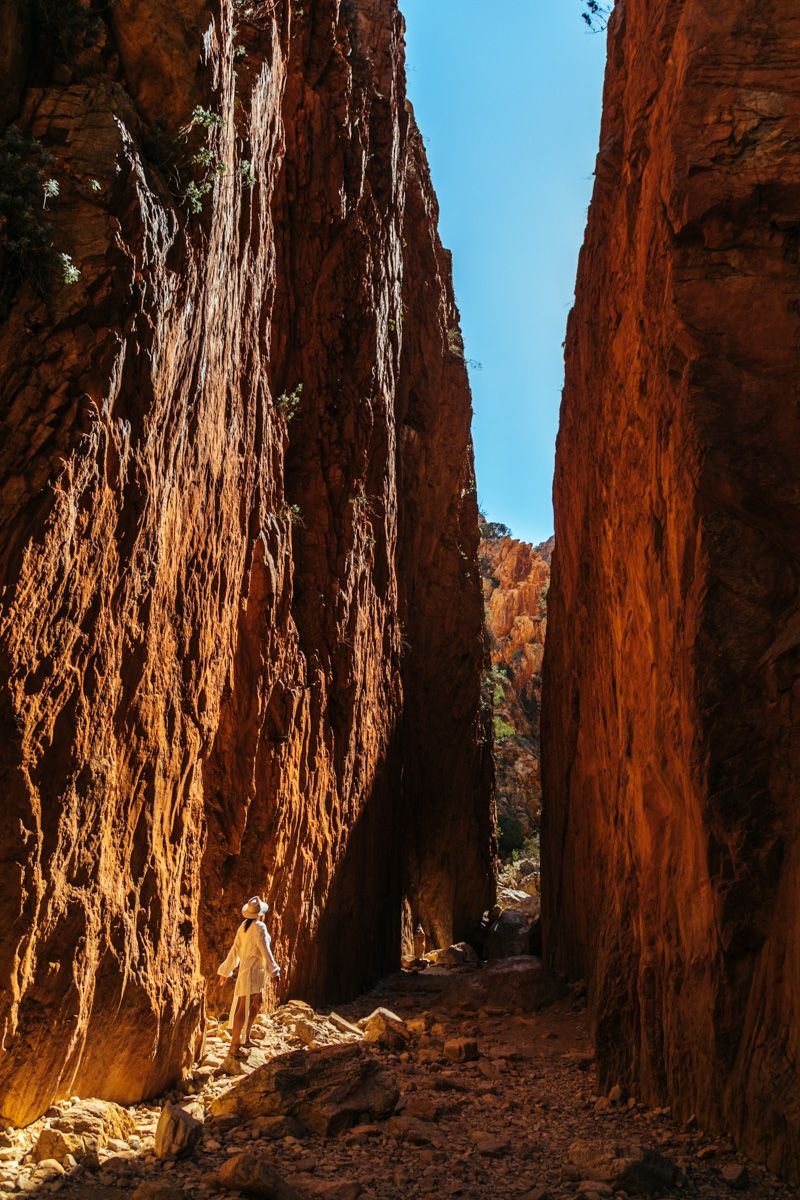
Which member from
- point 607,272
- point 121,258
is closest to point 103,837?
point 121,258

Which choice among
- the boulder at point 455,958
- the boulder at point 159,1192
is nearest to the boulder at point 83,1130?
the boulder at point 159,1192

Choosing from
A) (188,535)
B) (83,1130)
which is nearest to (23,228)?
(188,535)

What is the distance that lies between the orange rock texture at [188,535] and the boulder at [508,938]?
397 cm

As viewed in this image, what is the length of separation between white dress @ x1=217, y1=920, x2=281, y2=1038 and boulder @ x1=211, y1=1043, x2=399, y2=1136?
1307 millimetres

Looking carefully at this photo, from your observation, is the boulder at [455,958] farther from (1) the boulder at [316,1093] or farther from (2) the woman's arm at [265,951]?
(1) the boulder at [316,1093]

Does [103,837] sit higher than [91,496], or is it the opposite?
[91,496]

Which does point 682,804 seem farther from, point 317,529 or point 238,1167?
point 317,529

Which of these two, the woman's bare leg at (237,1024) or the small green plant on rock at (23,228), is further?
the woman's bare leg at (237,1024)

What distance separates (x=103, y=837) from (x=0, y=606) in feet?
7.08

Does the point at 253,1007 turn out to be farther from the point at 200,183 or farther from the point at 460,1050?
the point at 200,183

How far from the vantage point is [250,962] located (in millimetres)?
10086

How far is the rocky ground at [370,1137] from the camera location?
21.0 feet

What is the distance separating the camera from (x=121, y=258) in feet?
26.4

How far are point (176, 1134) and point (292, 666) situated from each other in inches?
296
